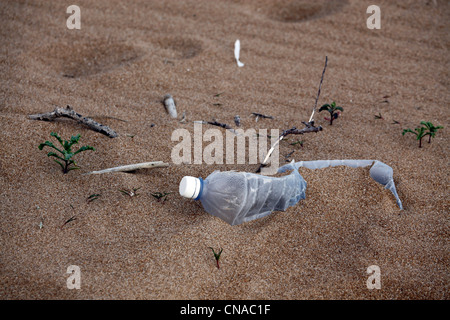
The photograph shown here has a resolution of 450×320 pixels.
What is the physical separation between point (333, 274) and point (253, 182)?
574mm

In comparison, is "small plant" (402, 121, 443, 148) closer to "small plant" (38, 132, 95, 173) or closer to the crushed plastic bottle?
the crushed plastic bottle

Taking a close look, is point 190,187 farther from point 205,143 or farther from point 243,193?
point 205,143

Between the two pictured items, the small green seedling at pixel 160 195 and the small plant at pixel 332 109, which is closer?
the small green seedling at pixel 160 195

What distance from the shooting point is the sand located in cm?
166

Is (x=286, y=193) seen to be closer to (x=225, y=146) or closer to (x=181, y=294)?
(x=225, y=146)

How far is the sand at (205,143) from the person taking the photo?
1.66 metres

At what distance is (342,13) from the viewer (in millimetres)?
3643

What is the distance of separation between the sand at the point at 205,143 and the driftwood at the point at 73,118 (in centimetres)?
4

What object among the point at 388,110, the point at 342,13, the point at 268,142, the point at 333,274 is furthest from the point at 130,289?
the point at 342,13

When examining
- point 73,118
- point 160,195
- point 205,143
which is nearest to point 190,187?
point 160,195

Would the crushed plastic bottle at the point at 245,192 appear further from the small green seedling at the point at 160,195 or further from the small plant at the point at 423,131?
the small plant at the point at 423,131

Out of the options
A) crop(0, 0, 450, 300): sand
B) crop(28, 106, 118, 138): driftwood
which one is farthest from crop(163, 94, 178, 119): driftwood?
crop(28, 106, 118, 138): driftwood

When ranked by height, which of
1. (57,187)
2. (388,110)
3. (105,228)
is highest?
(388,110)

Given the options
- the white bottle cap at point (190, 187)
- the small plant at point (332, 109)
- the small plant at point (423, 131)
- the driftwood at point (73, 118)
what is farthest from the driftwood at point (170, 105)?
the small plant at point (423, 131)
